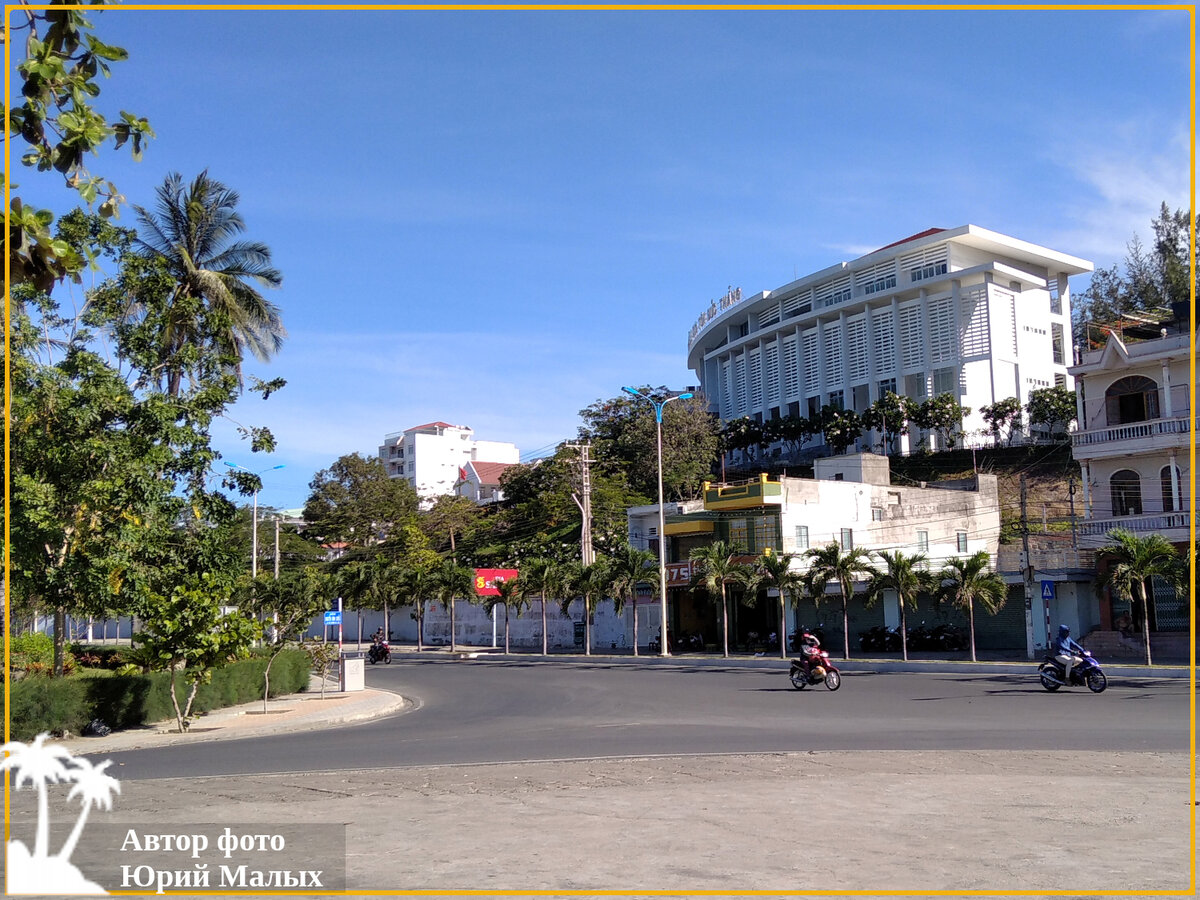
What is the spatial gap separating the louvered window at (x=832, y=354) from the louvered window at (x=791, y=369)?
131 inches

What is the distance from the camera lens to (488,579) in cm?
5925

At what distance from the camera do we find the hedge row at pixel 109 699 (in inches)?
768

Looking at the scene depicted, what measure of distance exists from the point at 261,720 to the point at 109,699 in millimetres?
3167

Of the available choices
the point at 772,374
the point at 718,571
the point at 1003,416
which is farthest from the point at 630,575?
the point at 772,374

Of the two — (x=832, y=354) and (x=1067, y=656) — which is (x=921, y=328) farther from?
(x=1067, y=656)

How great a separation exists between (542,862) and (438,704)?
783 inches

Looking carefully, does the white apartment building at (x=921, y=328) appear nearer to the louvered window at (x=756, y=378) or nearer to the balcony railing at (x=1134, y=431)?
the louvered window at (x=756, y=378)

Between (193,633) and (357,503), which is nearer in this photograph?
(193,633)

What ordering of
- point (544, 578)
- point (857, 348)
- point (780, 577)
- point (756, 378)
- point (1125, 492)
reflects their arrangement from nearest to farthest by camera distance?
point (780, 577) < point (1125, 492) < point (544, 578) < point (857, 348) < point (756, 378)

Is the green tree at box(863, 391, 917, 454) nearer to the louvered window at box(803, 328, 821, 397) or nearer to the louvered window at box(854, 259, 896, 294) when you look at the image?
the louvered window at box(854, 259, 896, 294)

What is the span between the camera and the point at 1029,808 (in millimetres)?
9844

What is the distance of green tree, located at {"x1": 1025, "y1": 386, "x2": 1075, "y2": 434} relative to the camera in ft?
246

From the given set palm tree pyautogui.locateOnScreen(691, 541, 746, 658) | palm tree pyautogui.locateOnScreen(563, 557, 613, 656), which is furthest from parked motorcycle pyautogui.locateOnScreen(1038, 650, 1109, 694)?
palm tree pyautogui.locateOnScreen(563, 557, 613, 656)

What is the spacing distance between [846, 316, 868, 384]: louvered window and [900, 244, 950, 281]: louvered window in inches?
226
